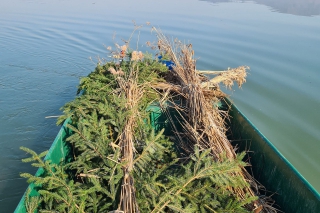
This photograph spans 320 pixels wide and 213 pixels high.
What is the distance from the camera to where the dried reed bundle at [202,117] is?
3107 mm

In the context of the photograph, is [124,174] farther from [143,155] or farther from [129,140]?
[129,140]

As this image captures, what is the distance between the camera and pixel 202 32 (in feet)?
37.4

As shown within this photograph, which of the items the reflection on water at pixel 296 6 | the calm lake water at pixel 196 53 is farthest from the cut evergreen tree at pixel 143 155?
the reflection on water at pixel 296 6

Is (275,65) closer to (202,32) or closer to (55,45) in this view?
(202,32)

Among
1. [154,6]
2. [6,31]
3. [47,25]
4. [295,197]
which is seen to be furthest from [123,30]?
[295,197]

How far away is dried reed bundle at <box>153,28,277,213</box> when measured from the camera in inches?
122

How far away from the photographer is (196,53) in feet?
31.1

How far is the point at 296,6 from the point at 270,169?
16120 millimetres

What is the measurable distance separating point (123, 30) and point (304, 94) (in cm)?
793

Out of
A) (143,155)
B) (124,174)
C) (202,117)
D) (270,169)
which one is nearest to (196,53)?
(202,117)

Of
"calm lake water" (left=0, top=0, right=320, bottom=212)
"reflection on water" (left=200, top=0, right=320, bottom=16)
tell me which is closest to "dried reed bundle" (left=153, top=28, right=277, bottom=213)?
"calm lake water" (left=0, top=0, right=320, bottom=212)

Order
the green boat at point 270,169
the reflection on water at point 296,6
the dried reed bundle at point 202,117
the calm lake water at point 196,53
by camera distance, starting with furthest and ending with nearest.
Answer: the reflection on water at point 296,6 → the calm lake water at point 196,53 → the dried reed bundle at point 202,117 → the green boat at point 270,169

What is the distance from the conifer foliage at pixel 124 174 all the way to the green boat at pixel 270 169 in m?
0.21

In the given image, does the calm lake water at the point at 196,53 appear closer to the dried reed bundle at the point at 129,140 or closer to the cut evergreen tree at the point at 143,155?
the cut evergreen tree at the point at 143,155
